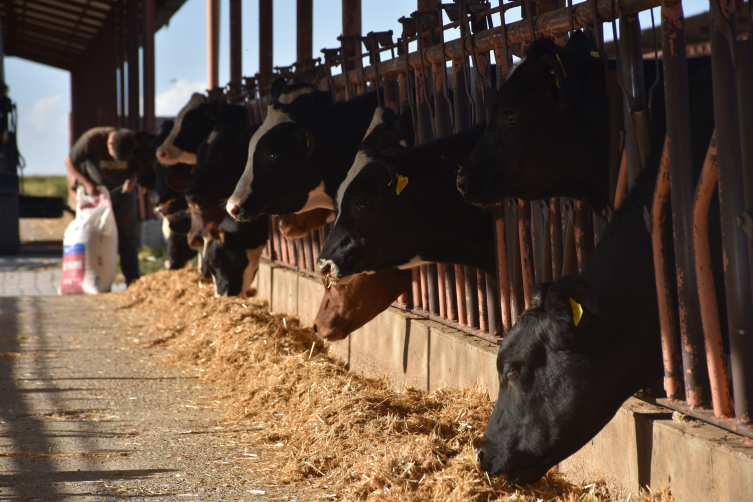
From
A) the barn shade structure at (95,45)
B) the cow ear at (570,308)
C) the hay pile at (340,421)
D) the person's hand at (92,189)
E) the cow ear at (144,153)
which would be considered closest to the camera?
the cow ear at (570,308)

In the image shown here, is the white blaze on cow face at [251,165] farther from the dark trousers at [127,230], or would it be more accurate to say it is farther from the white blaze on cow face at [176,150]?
the dark trousers at [127,230]

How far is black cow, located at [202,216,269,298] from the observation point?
713 centimetres

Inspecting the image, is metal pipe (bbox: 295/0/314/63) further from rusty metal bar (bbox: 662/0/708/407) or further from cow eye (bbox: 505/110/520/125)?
rusty metal bar (bbox: 662/0/708/407)

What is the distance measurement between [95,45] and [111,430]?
2845 cm

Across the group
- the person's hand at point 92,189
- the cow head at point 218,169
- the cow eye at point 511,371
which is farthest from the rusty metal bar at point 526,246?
the person's hand at point 92,189

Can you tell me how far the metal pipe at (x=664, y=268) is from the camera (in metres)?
2.41

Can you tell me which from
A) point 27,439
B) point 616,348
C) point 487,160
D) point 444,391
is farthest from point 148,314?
point 616,348

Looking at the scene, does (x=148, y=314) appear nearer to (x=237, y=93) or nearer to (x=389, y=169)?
(x=237, y=93)

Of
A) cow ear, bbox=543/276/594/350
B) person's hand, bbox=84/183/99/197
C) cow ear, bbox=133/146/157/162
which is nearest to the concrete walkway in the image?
cow ear, bbox=543/276/594/350

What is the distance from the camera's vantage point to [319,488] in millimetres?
3234

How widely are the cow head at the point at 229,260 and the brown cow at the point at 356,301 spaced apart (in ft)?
9.15

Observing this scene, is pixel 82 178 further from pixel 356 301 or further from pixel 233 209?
pixel 356 301

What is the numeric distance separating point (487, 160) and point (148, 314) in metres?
6.10

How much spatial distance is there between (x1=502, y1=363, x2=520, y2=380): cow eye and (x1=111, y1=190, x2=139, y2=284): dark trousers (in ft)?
28.1
